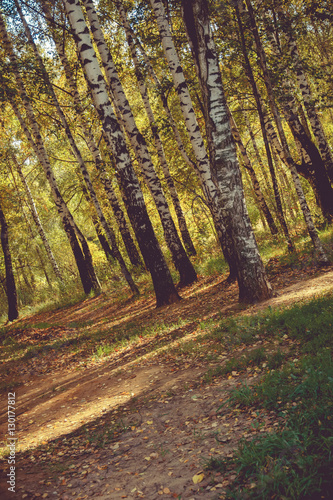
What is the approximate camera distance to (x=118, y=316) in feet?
39.2

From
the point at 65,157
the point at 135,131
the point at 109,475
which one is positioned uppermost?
the point at 65,157

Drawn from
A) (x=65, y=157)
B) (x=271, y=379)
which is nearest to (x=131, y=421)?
(x=271, y=379)

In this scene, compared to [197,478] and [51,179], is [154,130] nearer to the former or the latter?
[51,179]

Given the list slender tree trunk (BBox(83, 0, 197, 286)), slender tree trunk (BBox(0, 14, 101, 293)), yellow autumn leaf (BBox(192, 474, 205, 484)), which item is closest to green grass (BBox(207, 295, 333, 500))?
yellow autumn leaf (BBox(192, 474, 205, 484))

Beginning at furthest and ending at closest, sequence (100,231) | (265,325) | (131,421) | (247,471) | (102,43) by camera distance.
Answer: (100,231) → (102,43) → (265,325) → (131,421) → (247,471)

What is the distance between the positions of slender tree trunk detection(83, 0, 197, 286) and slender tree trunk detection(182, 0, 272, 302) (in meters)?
3.46

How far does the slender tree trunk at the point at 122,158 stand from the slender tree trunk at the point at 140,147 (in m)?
0.95

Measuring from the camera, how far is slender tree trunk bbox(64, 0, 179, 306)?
29.9 ft

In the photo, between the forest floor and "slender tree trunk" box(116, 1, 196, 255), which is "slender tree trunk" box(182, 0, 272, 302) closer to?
the forest floor

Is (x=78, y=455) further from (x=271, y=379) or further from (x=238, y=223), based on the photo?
(x=238, y=223)

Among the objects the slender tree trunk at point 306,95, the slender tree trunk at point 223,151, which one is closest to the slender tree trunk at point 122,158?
the slender tree trunk at point 223,151

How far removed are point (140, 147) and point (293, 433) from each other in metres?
9.29

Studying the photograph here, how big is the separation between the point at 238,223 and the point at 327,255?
9.99ft

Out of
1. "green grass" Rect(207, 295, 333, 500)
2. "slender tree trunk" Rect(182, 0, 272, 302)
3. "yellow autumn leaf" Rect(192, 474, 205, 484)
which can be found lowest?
"yellow autumn leaf" Rect(192, 474, 205, 484)
